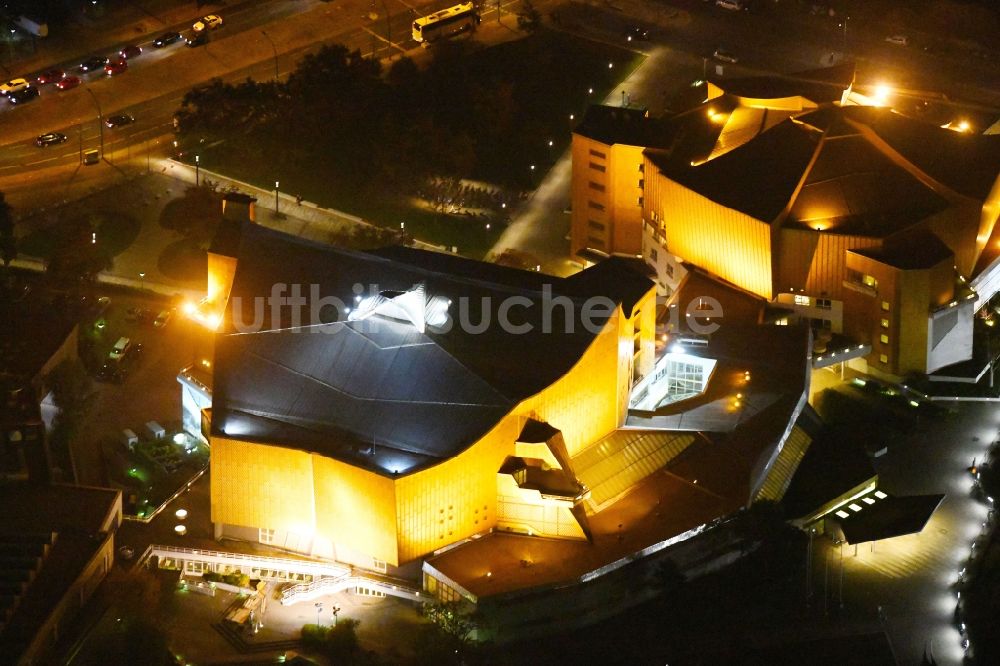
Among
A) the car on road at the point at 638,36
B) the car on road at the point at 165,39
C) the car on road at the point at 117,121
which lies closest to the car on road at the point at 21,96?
the car on road at the point at 117,121

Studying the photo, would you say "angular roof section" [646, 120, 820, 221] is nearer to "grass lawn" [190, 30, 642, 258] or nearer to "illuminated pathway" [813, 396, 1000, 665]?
"illuminated pathway" [813, 396, 1000, 665]

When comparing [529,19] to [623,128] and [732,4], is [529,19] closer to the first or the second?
[732,4]

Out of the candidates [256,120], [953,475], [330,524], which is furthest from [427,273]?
[256,120]

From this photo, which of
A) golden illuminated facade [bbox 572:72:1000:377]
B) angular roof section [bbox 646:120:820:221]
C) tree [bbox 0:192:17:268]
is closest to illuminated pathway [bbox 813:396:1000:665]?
golden illuminated facade [bbox 572:72:1000:377]

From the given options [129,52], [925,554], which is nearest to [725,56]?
[129,52]

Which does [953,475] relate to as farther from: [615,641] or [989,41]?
[989,41]

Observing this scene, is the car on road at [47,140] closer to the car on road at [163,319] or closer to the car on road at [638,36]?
the car on road at [163,319]
